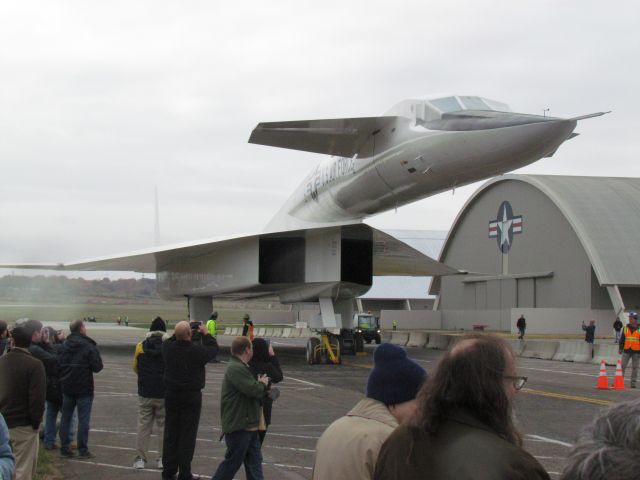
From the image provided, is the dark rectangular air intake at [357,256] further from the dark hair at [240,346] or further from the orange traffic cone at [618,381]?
the dark hair at [240,346]

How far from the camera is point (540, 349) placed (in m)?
25.3

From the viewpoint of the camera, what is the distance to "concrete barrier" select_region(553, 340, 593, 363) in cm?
2346

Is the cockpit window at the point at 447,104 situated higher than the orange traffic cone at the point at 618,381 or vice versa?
the cockpit window at the point at 447,104

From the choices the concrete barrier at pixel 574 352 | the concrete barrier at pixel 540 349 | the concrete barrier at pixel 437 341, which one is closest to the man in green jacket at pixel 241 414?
the concrete barrier at pixel 574 352

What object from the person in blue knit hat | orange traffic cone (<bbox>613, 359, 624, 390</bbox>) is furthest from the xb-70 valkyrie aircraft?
the person in blue knit hat

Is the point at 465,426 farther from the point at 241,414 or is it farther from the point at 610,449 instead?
the point at 241,414

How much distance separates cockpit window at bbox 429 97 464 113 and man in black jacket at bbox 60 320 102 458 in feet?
28.8

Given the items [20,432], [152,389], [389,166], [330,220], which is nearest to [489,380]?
[20,432]

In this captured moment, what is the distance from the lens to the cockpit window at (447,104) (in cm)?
1536

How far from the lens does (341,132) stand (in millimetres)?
17578

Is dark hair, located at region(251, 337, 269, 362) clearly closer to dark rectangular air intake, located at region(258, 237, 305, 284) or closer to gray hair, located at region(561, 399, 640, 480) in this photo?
gray hair, located at region(561, 399, 640, 480)

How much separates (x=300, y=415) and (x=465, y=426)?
31.7ft

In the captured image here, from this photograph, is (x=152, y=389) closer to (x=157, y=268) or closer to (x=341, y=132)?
(x=341, y=132)

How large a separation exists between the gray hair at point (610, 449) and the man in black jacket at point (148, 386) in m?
6.78
